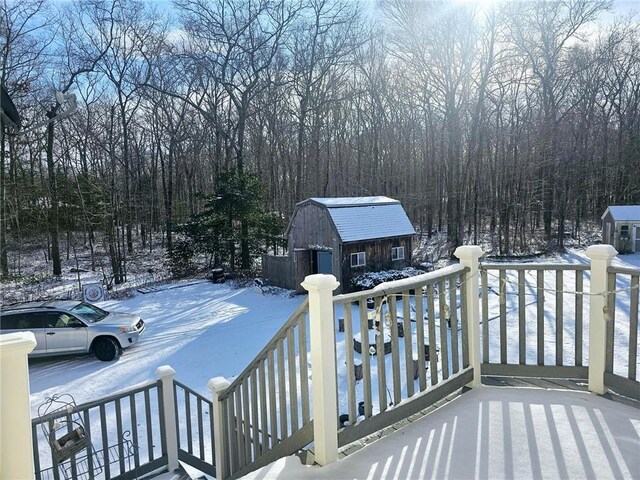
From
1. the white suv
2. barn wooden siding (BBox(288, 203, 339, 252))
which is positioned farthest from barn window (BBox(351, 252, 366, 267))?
the white suv

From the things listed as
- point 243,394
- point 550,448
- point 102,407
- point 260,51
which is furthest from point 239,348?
point 260,51

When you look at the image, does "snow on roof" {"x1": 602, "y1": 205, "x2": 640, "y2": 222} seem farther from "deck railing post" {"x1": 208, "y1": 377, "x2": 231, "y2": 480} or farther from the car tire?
"deck railing post" {"x1": 208, "y1": 377, "x2": 231, "y2": 480}

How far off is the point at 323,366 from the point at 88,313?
8.10m

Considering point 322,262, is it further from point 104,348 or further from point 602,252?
point 602,252

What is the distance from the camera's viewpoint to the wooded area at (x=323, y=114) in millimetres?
17250

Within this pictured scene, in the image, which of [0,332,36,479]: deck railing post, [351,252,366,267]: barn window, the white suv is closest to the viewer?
[0,332,36,479]: deck railing post

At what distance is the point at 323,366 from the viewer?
228 cm

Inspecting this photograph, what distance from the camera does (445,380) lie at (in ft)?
9.70

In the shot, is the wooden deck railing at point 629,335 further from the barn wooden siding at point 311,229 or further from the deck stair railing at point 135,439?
the barn wooden siding at point 311,229

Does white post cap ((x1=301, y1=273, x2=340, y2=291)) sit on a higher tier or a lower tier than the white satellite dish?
higher

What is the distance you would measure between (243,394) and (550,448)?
6.32ft

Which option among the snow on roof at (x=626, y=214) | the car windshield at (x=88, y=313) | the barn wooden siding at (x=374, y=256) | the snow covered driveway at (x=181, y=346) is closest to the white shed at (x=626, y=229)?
the snow on roof at (x=626, y=214)

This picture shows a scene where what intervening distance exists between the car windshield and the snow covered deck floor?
25.1 ft

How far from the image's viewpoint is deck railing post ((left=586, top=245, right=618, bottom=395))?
2.84 m
